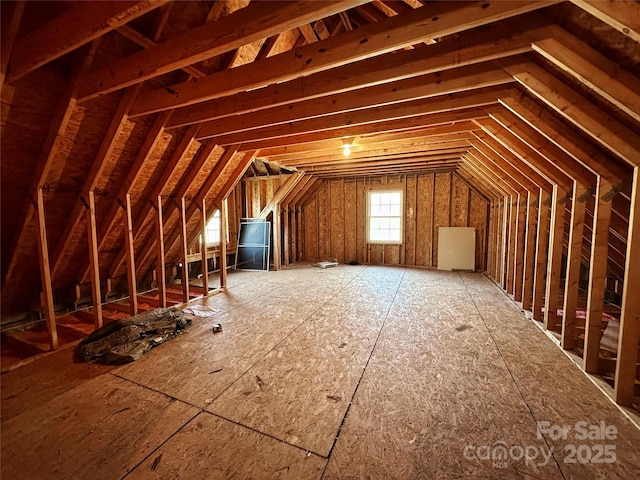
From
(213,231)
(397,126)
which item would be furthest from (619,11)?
(213,231)

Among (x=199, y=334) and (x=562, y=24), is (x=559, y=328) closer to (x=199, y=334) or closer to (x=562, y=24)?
(x=562, y=24)

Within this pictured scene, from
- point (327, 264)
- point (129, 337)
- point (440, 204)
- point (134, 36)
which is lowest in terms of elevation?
point (129, 337)

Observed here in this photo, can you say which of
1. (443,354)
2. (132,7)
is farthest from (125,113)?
(443,354)

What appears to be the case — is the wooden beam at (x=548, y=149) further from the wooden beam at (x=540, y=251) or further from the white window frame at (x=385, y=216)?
the white window frame at (x=385, y=216)

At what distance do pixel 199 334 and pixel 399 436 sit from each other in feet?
7.72

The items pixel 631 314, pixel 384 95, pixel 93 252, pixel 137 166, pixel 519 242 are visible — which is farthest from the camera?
pixel 519 242

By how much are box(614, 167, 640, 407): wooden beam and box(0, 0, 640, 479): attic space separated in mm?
13

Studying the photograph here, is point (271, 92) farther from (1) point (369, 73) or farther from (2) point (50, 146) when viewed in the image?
(2) point (50, 146)

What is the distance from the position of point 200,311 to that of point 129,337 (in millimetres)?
1056

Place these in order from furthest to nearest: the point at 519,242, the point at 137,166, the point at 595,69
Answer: the point at 519,242 → the point at 137,166 → the point at 595,69

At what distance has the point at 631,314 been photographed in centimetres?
171

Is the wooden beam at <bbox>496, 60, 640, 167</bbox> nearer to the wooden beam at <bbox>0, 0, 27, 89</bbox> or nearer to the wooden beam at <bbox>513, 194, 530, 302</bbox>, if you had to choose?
the wooden beam at <bbox>513, 194, 530, 302</bbox>

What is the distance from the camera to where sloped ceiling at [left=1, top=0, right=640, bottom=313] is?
1.39 m

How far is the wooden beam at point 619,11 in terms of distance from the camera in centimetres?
105
